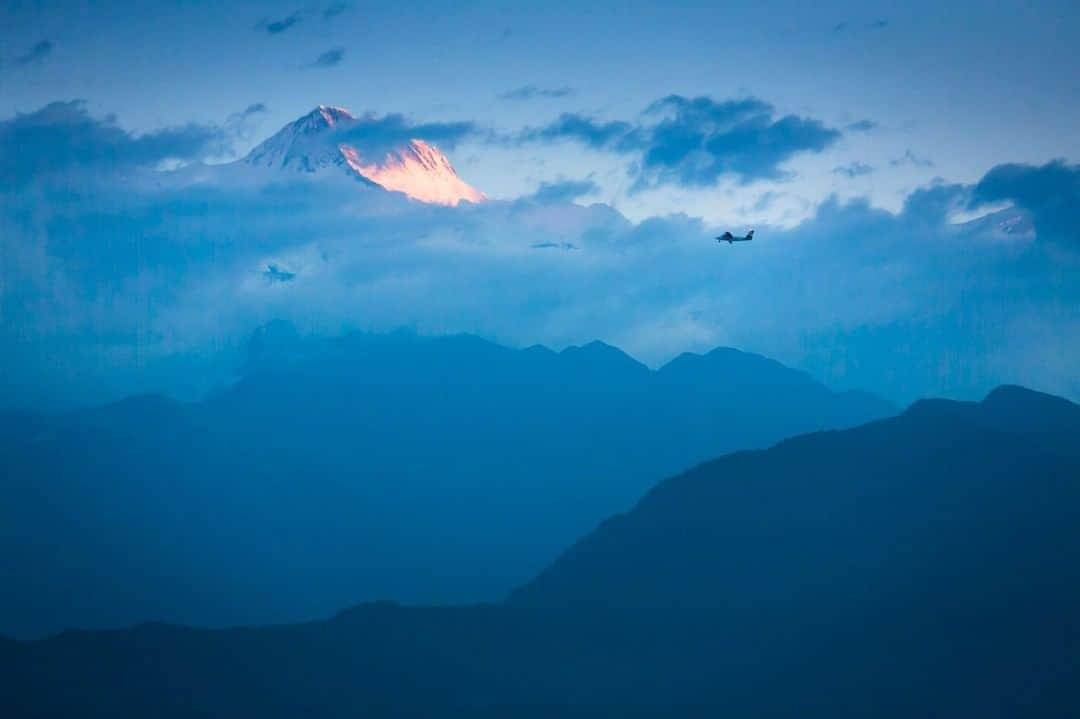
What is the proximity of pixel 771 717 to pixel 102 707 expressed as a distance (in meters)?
121

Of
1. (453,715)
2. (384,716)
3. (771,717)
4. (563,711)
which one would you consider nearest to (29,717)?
(384,716)

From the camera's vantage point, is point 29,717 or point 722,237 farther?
point 29,717

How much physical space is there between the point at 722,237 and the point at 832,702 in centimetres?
8352

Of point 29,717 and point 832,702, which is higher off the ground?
point 29,717

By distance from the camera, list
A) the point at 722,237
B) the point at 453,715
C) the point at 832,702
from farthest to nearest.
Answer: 1. the point at 453,715
2. the point at 832,702
3. the point at 722,237

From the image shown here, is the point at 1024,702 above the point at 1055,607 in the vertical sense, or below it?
below

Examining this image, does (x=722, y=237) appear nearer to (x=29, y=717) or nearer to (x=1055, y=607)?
(x=1055, y=607)

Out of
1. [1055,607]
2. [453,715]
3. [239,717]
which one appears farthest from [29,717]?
[1055,607]

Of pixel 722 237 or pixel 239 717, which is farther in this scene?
pixel 239 717

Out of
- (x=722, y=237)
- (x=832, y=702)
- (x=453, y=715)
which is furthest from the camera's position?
(x=453, y=715)

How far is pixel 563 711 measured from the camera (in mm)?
198500

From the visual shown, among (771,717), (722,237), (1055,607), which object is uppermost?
(722,237)

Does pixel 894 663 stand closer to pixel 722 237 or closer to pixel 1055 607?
pixel 1055 607

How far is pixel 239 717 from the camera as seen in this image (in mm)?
196250
